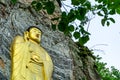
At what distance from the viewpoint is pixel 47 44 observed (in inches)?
286

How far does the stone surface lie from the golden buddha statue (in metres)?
0.33

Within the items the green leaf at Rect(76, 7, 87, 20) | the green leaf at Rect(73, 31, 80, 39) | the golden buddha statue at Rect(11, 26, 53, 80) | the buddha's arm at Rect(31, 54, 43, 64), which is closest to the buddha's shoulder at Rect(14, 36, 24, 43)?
the golden buddha statue at Rect(11, 26, 53, 80)

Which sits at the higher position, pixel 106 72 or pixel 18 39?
pixel 106 72

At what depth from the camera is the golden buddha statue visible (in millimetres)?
5074

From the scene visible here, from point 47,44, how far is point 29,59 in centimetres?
194

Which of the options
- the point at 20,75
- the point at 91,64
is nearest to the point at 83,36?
the point at 20,75

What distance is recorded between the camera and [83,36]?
4562 millimetres

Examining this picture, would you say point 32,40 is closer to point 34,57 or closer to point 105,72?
point 34,57

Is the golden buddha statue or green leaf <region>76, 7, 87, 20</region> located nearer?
green leaf <region>76, 7, 87, 20</region>

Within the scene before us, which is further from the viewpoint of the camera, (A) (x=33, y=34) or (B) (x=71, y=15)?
(A) (x=33, y=34)

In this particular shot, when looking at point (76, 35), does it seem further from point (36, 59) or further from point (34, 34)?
point (34, 34)

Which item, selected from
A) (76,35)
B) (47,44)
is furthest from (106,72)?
(76,35)

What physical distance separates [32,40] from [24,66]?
0.63 meters

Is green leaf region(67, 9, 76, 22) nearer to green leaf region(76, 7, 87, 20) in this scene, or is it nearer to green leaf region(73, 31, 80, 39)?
green leaf region(76, 7, 87, 20)
